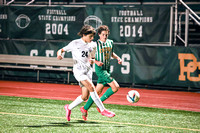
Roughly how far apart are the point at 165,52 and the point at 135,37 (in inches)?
57.9

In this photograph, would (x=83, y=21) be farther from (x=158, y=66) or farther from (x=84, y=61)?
(x=84, y=61)

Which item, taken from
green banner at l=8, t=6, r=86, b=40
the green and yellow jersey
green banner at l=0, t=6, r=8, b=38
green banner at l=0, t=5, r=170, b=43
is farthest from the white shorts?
green banner at l=0, t=6, r=8, b=38

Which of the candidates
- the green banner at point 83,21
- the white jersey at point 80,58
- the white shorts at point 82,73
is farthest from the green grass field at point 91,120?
the green banner at point 83,21

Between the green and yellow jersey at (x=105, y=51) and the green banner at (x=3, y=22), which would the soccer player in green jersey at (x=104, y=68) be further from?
the green banner at (x=3, y=22)

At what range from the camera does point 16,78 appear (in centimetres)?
1922

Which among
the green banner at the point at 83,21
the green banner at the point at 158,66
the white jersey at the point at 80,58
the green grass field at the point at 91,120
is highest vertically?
the green banner at the point at 83,21

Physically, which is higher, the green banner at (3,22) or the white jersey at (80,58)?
the green banner at (3,22)

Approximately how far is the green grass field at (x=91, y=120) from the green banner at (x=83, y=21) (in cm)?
566

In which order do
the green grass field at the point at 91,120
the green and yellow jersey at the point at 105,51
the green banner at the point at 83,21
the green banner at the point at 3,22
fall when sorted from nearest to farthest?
1. the green grass field at the point at 91,120
2. the green and yellow jersey at the point at 105,51
3. the green banner at the point at 83,21
4. the green banner at the point at 3,22

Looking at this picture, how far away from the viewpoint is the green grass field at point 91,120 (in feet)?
26.0

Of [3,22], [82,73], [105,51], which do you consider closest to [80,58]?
[82,73]

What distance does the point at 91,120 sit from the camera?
352 inches

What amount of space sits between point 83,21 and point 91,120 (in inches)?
365

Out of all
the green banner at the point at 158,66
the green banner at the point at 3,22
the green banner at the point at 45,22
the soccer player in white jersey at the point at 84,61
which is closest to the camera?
the soccer player in white jersey at the point at 84,61
